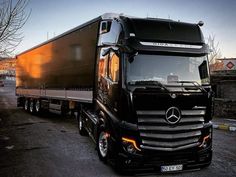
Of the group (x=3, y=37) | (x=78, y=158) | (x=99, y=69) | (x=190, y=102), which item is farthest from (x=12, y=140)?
(x=3, y=37)

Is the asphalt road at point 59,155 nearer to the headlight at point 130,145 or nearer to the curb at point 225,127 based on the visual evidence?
the curb at point 225,127

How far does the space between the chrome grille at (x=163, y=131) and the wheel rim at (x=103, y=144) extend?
123 cm

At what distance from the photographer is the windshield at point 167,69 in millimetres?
6109

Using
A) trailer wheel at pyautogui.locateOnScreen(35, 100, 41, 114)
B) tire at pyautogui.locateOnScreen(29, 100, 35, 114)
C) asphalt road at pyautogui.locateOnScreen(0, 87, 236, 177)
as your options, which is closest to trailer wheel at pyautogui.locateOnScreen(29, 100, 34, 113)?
tire at pyautogui.locateOnScreen(29, 100, 35, 114)

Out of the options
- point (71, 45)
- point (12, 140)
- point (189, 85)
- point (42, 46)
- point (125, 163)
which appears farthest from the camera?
point (42, 46)

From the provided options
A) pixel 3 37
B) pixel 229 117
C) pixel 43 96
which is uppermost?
pixel 3 37

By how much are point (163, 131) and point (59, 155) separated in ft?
10.8

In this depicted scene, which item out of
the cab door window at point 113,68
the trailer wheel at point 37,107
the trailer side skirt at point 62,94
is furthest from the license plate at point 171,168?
the trailer wheel at point 37,107

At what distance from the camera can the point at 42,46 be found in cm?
1530

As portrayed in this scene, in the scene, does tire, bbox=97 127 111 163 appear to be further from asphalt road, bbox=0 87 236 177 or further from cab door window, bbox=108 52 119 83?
cab door window, bbox=108 52 119 83

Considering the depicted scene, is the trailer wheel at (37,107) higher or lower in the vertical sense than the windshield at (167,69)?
lower

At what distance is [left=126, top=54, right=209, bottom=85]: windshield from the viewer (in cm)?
611

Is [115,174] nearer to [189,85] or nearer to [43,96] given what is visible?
[189,85]

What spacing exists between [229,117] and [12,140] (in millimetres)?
11476
